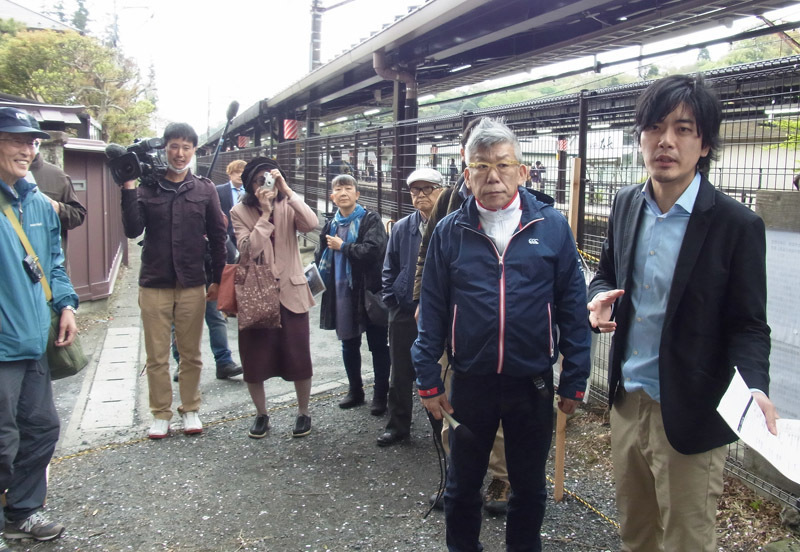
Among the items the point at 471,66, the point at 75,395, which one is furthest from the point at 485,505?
the point at 471,66

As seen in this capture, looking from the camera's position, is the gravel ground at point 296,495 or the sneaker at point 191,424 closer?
the gravel ground at point 296,495

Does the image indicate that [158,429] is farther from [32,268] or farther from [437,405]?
[437,405]

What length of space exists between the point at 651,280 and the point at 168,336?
3510mm

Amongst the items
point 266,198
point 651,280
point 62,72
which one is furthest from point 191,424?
point 62,72

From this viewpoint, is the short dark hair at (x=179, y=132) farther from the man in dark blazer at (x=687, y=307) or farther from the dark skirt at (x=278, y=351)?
the man in dark blazer at (x=687, y=307)

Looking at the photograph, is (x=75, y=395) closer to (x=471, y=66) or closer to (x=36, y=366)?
(x=36, y=366)

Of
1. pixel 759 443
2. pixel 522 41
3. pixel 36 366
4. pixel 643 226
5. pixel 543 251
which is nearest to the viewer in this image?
pixel 759 443

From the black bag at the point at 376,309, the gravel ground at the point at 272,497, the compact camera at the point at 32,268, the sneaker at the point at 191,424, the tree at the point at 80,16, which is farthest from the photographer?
the tree at the point at 80,16

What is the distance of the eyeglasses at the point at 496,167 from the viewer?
8.32 feet

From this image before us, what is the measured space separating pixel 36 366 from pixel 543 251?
2.56 m

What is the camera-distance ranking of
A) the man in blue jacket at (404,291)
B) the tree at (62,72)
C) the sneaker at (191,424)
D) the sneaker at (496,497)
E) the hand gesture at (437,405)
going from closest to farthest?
1. the hand gesture at (437,405)
2. the sneaker at (496,497)
3. the man in blue jacket at (404,291)
4. the sneaker at (191,424)
5. the tree at (62,72)

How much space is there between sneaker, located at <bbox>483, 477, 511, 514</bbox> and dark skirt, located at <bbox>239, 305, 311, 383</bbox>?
1.63 meters

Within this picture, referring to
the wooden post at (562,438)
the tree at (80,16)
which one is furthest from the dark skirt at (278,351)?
the tree at (80,16)

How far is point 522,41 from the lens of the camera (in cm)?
820
